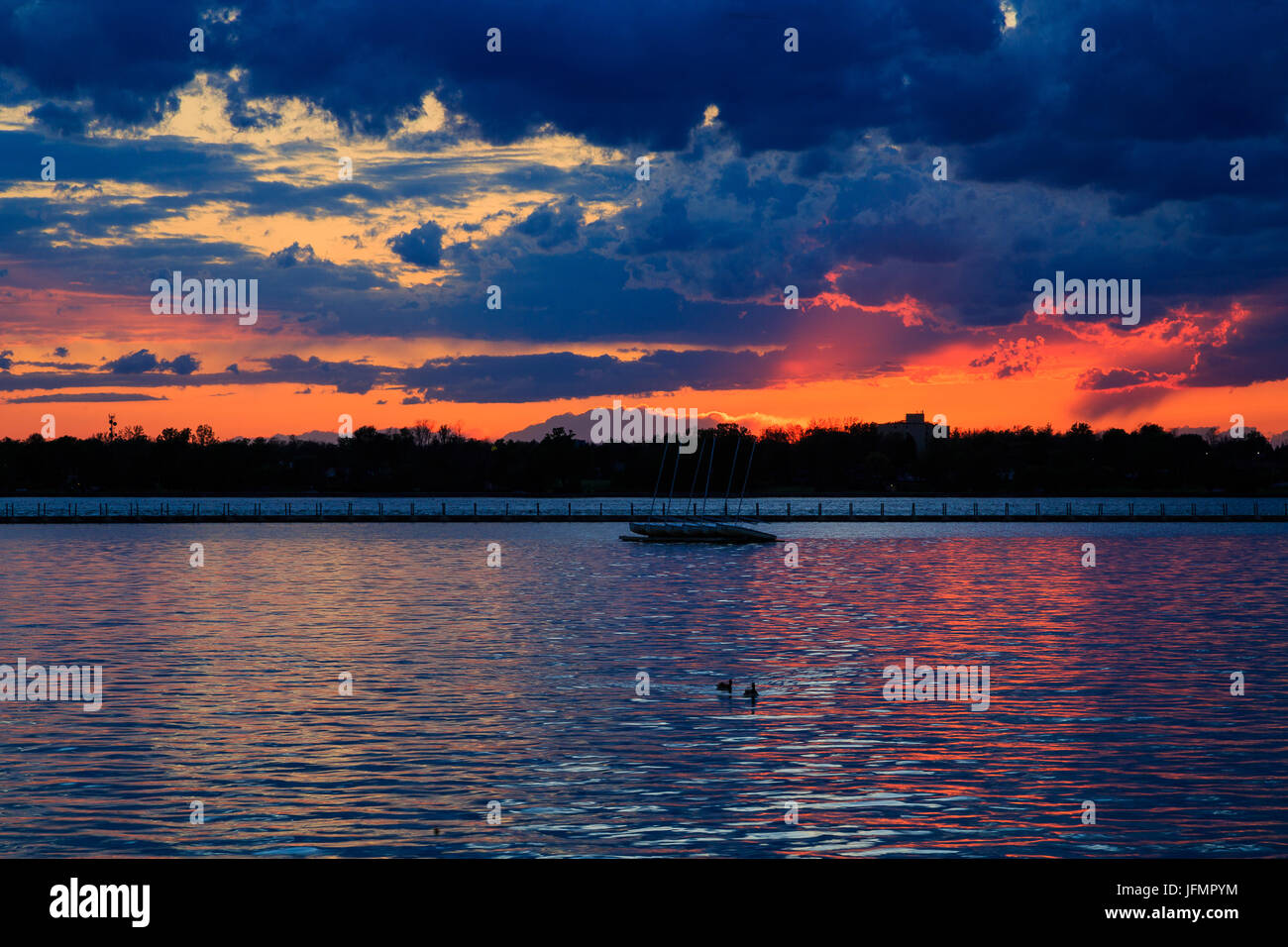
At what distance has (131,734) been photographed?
2316 centimetres

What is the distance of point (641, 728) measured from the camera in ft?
77.5

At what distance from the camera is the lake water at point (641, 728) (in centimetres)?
1595
